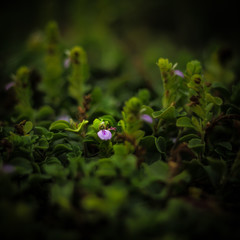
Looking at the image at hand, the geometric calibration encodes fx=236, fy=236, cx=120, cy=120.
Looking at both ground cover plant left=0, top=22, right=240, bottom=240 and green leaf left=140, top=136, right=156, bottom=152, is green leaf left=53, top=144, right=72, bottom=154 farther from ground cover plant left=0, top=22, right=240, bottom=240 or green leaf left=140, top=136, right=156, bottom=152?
green leaf left=140, top=136, right=156, bottom=152

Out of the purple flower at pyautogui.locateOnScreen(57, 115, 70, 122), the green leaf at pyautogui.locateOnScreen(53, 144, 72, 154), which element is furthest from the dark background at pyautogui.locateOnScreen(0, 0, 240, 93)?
the green leaf at pyautogui.locateOnScreen(53, 144, 72, 154)

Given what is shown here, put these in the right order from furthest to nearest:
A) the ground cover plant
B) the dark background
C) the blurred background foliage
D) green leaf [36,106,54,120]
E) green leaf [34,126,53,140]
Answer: the dark background, the blurred background foliage, green leaf [36,106,54,120], green leaf [34,126,53,140], the ground cover plant

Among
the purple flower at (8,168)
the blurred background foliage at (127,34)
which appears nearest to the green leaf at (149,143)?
the purple flower at (8,168)

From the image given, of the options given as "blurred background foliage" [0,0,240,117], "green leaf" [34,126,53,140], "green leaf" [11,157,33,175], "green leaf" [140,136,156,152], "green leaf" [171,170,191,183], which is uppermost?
"blurred background foliage" [0,0,240,117]

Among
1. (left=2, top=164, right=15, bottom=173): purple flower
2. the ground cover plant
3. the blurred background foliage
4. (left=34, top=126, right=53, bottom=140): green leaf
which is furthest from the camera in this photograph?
the blurred background foliage

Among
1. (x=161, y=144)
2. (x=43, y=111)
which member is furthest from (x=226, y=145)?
(x=43, y=111)

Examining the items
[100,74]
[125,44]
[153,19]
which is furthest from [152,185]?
[153,19]

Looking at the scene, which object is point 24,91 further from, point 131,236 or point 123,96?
point 131,236

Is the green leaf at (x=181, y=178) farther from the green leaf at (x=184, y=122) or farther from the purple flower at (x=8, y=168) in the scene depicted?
the purple flower at (x=8, y=168)

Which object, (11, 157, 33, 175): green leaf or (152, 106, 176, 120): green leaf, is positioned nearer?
(11, 157, 33, 175): green leaf
